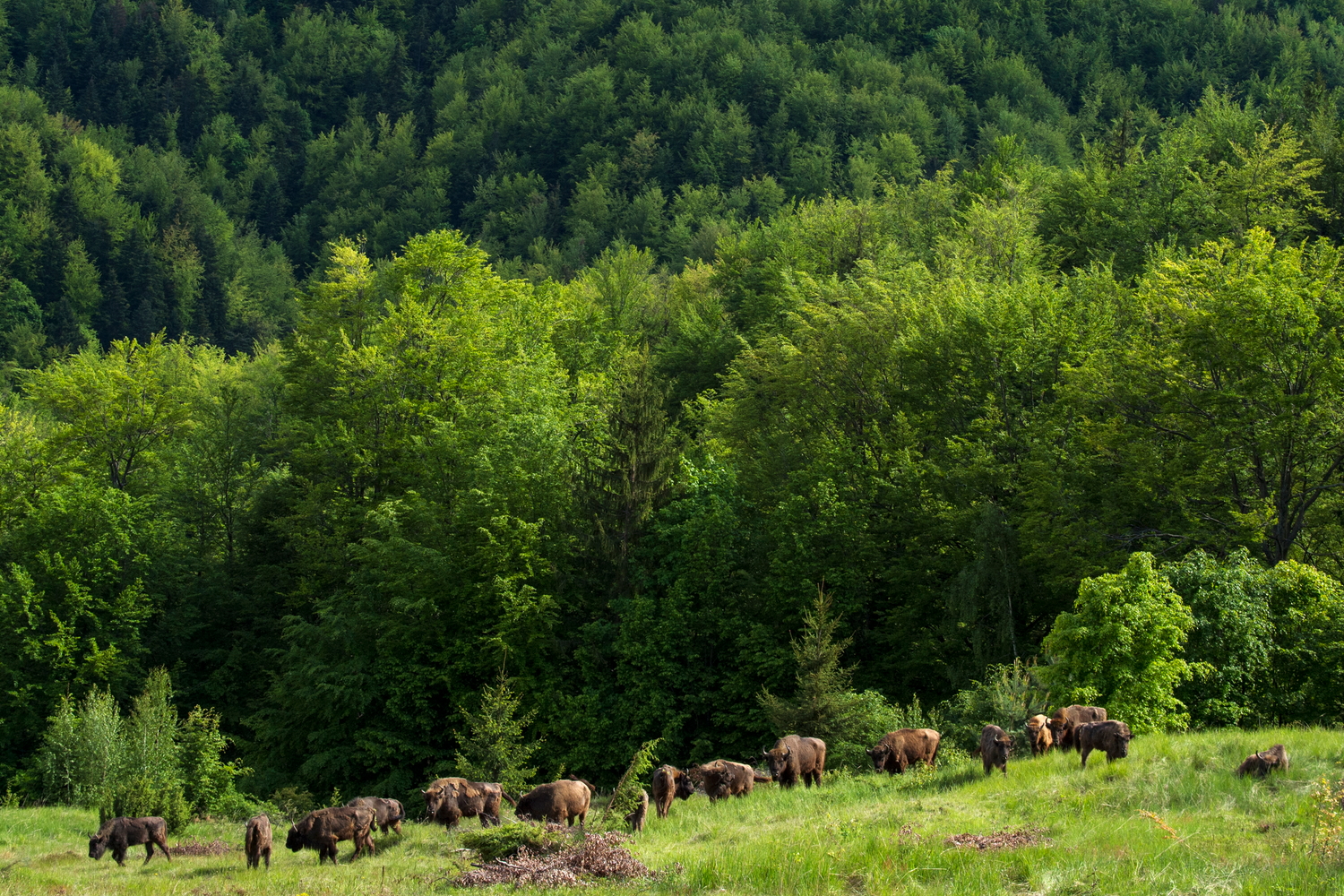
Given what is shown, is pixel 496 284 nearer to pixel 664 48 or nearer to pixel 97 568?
pixel 97 568

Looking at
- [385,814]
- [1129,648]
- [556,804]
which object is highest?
[1129,648]

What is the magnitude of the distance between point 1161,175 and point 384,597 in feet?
130

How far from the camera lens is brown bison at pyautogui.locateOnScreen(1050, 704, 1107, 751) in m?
19.1

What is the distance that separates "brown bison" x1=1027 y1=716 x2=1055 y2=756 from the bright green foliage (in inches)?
81.6

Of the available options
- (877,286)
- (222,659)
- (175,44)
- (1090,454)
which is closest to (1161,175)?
(877,286)

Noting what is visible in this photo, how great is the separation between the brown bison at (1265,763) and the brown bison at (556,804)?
9557 mm

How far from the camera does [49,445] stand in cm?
5497

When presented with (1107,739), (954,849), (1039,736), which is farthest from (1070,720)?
(954,849)

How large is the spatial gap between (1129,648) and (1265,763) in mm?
5326

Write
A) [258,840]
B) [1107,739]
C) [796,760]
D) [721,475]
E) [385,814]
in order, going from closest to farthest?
[1107,739] < [258,840] < [385,814] < [796,760] < [721,475]

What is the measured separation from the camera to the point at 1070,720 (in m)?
19.2

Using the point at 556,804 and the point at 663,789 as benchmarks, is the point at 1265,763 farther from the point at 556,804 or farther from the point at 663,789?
the point at 556,804

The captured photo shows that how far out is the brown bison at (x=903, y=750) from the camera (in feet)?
68.4

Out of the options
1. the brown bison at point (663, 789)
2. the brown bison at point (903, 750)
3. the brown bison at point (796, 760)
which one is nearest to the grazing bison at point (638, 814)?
the brown bison at point (663, 789)
